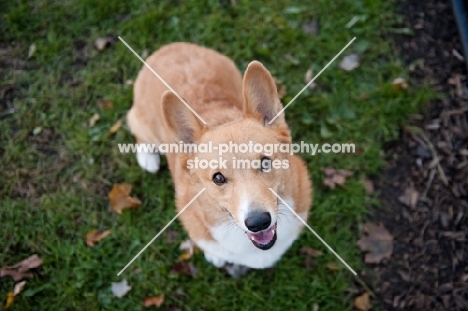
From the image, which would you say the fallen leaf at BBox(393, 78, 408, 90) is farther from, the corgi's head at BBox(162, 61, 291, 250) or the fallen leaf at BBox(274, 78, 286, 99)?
the corgi's head at BBox(162, 61, 291, 250)

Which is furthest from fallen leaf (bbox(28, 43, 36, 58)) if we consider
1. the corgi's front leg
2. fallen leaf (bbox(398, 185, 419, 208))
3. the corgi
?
fallen leaf (bbox(398, 185, 419, 208))

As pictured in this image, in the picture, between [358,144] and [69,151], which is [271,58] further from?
[69,151]

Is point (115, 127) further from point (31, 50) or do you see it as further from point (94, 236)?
point (31, 50)

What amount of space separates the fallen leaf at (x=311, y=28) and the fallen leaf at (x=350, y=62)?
0.46m

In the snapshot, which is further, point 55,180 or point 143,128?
point 55,180

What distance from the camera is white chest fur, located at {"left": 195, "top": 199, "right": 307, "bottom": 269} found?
10.6ft

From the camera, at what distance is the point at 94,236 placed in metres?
4.16

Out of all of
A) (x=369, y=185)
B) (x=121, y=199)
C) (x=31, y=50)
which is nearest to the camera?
(x=369, y=185)

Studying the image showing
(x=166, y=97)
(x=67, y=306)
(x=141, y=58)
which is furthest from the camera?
(x=141, y=58)

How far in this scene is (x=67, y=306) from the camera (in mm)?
3902

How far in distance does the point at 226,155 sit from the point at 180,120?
444 mm

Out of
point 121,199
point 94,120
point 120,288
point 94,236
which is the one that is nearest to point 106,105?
point 94,120

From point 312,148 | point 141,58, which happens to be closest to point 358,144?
point 312,148

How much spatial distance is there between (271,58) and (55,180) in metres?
2.56
